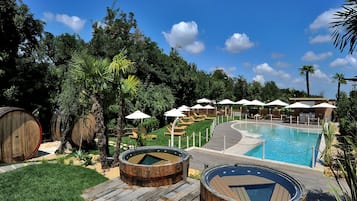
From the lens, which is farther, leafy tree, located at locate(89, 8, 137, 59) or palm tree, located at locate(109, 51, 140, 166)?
leafy tree, located at locate(89, 8, 137, 59)

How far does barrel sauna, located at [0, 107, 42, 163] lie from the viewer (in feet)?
29.7

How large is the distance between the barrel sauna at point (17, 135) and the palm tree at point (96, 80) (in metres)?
3.68

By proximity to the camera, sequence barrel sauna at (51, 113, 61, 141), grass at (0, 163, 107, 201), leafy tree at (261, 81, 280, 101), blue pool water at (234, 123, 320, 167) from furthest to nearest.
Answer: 1. leafy tree at (261, 81, 280, 101)
2. barrel sauna at (51, 113, 61, 141)
3. blue pool water at (234, 123, 320, 167)
4. grass at (0, 163, 107, 201)

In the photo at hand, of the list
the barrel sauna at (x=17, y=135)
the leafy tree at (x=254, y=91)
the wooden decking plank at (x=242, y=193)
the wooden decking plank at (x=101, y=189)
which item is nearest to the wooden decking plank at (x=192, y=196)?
the wooden decking plank at (x=242, y=193)

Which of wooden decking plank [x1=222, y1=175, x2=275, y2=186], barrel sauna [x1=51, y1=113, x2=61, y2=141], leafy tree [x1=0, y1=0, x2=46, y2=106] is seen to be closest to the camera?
wooden decking plank [x1=222, y1=175, x2=275, y2=186]

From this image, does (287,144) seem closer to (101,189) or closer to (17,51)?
(101,189)

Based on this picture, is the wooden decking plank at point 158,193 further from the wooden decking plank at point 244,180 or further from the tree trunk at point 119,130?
the tree trunk at point 119,130

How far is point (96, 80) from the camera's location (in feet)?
25.8

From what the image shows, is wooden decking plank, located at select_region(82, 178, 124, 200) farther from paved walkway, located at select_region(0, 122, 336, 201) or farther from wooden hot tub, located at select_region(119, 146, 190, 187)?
paved walkway, located at select_region(0, 122, 336, 201)

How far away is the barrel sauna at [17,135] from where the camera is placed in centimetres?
905

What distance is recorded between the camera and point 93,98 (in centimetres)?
814

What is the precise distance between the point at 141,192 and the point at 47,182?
2979mm

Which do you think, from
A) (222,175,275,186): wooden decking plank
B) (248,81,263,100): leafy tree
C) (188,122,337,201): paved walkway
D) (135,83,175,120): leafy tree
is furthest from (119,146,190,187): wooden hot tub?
(248,81,263,100): leafy tree

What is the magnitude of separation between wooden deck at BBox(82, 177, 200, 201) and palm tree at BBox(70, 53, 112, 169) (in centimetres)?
189
